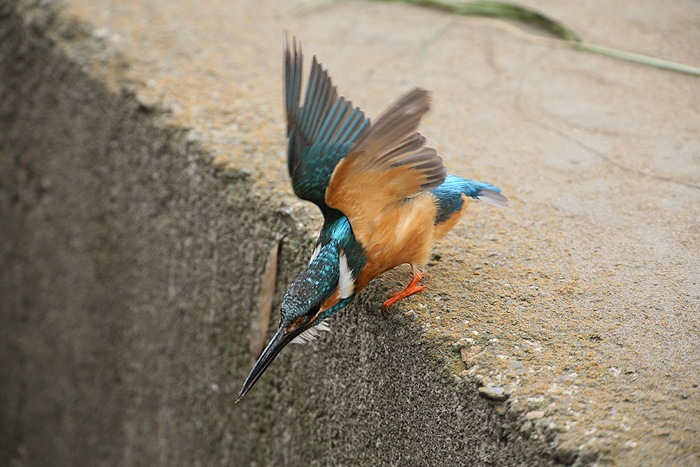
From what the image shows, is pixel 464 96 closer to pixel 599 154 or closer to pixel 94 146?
pixel 599 154

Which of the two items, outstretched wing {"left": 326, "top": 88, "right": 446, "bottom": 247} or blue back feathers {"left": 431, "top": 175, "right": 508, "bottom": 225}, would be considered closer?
outstretched wing {"left": 326, "top": 88, "right": 446, "bottom": 247}

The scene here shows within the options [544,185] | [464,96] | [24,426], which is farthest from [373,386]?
[24,426]

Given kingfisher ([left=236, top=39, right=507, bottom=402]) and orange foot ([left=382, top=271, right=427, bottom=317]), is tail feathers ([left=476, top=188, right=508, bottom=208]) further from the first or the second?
orange foot ([left=382, top=271, right=427, bottom=317])

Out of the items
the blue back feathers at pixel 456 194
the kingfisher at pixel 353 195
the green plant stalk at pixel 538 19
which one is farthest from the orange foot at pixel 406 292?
the green plant stalk at pixel 538 19

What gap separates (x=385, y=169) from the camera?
1521mm

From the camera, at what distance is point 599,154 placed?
2238 mm

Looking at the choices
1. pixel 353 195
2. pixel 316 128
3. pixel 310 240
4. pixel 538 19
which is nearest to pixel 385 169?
pixel 353 195

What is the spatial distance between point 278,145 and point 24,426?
7.94 ft

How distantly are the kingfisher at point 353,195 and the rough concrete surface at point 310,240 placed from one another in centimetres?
14

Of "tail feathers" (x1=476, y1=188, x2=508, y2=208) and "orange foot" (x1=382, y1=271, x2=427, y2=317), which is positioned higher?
"tail feathers" (x1=476, y1=188, x2=508, y2=208)

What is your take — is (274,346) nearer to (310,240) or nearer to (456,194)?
(310,240)

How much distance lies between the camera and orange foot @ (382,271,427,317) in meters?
1.59

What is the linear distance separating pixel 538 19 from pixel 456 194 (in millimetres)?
1605

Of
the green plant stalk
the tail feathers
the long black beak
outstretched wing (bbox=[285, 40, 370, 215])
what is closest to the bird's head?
the long black beak
